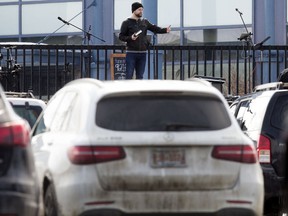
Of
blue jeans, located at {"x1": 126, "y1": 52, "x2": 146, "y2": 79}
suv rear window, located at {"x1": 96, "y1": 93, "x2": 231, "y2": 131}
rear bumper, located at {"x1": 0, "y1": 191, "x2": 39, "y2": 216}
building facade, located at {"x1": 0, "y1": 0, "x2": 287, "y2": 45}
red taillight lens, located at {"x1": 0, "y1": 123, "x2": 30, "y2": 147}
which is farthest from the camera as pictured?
building facade, located at {"x1": 0, "y1": 0, "x2": 287, "y2": 45}

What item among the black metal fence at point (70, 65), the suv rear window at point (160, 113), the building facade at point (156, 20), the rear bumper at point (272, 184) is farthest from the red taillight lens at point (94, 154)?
the building facade at point (156, 20)

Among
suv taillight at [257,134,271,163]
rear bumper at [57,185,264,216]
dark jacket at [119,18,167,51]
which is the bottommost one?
rear bumper at [57,185,264,216]

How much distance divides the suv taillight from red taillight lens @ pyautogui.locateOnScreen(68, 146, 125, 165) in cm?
314

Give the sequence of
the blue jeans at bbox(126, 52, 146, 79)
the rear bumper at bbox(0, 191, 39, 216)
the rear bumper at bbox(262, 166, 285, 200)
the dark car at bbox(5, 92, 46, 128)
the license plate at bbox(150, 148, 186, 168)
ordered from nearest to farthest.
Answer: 1. the rear bumper at bbox(0, 191, 39, 216)
2. the license plate at bbox(150, 148, 186, 168)
3. the rear bumper at bbox(262, 166, 285, 200)
4. the dark car at bbox(5, 92, 46, 128)
5. the blue jeans at bbox(126, 52, 146, 79)

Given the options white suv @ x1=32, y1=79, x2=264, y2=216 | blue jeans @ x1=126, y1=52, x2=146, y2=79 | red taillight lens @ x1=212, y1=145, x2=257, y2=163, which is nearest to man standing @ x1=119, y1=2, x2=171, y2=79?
blue jeans @ x1=126, y1=52, x2=146, y2=79

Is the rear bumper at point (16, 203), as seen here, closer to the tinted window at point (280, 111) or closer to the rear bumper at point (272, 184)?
the rear bumper at point (272, 184)

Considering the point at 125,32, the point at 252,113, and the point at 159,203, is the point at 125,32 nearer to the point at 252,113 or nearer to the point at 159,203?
the point at 252,113

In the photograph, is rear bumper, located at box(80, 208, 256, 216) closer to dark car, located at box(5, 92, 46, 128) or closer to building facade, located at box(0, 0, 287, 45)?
dark car, located at box(5, 92, 46, 128)

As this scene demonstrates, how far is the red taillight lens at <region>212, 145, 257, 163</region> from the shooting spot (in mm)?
7410

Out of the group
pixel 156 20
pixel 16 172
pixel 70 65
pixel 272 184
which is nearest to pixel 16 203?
pixel 16 172

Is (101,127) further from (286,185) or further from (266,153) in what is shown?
(266,153)

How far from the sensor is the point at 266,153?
996 centimetres

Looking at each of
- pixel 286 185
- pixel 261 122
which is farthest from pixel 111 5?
pixel 286 185

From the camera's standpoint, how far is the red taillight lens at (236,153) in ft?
24.3
